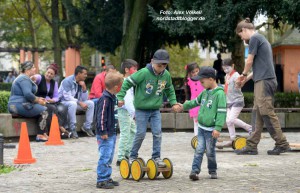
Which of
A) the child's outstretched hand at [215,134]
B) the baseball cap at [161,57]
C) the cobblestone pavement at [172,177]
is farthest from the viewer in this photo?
the baseball cap at [161,57]

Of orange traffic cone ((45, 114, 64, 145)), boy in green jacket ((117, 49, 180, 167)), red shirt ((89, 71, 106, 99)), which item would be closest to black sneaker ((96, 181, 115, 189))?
boy in green jacket ((117, 49, 180, 167))

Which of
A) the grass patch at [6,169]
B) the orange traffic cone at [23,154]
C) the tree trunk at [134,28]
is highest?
the tree trunk at [134,28]

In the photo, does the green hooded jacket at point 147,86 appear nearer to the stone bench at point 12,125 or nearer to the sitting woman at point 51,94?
the stone bench at point 12,125

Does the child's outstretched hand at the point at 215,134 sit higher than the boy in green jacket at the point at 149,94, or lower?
lower

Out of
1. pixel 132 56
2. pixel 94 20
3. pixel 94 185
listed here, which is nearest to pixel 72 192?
pixel 94 185

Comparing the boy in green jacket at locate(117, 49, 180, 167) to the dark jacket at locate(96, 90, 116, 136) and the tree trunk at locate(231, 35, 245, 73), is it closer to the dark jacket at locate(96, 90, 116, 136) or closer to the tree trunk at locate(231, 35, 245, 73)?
the dark jacket at locate(96, 90, 116, 136)

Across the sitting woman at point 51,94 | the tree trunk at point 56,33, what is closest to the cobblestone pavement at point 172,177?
the sitting woman at point 51,94

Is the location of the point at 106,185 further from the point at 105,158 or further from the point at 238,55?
the point at 238,55

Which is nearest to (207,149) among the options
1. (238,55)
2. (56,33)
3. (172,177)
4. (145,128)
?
(172,177)

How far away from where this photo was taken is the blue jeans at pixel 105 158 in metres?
8.45

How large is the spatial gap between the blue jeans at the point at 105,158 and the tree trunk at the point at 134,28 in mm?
16410

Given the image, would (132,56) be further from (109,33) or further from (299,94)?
(299,94)

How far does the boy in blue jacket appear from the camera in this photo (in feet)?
27.9

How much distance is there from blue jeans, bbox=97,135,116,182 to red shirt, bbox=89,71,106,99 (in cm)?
786
